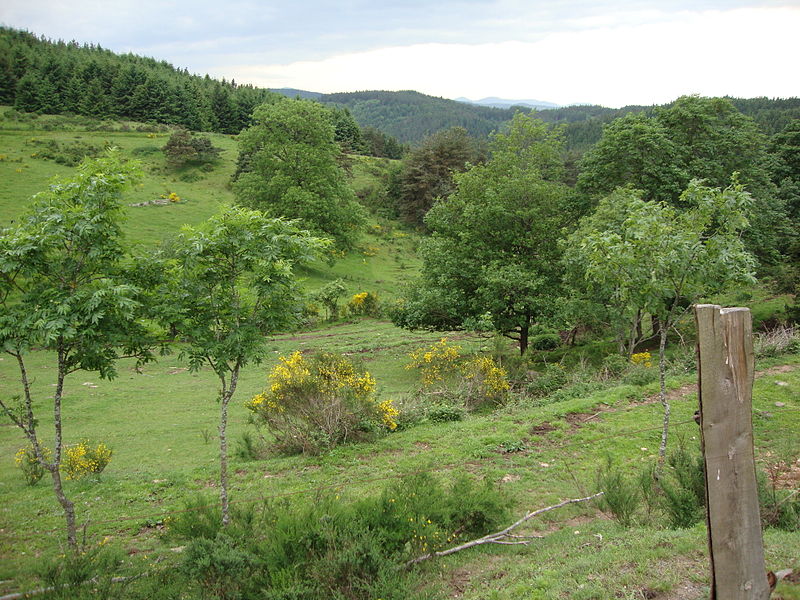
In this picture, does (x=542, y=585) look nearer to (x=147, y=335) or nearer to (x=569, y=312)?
(x=147, y=335)

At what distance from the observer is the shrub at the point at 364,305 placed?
31359 millimetres

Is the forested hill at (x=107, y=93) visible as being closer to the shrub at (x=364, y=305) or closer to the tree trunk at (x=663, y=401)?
the shrub at (x=364, y=305)

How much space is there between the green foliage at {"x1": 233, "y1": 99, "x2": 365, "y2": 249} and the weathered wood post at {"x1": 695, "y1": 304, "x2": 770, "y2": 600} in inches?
1224

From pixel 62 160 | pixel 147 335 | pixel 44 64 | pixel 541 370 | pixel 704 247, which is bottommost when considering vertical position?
pixel 541 370

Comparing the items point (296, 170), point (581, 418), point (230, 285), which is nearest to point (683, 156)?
point (581, 418)

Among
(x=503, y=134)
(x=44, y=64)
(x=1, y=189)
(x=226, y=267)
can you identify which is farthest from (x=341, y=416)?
(x=44, y=64)

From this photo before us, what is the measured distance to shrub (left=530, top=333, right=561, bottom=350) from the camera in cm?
2273

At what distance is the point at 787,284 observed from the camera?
20.2 m

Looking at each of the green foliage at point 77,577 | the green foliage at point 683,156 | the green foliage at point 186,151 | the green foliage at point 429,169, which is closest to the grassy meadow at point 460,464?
the green foliage at point 77,577

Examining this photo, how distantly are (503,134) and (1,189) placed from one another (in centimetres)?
3893

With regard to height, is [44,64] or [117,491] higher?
[44,64]

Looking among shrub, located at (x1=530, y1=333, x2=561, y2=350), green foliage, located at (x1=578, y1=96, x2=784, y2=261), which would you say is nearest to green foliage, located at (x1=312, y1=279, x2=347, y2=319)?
shrub, located at (x1=530, y1=333, x2=561, y2=350)

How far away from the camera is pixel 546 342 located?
22.8 metres

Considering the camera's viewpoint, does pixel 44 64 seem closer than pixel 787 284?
No
